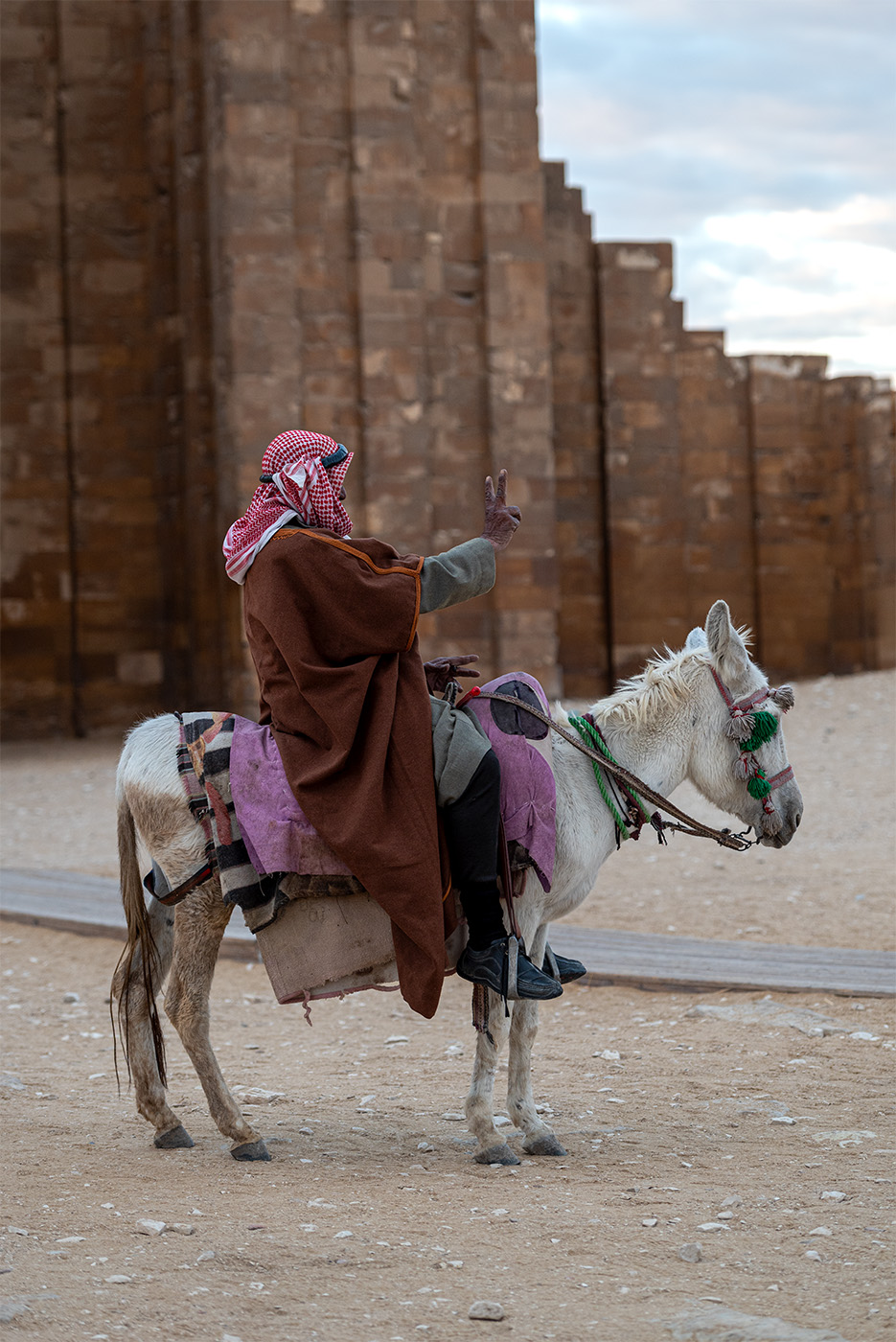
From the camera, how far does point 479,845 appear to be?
4781mm

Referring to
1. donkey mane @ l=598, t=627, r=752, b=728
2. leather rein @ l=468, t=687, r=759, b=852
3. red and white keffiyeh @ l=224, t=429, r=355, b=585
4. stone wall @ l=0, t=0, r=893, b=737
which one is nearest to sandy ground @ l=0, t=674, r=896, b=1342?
leather rein @ l=468, t=687, r=759, b=852

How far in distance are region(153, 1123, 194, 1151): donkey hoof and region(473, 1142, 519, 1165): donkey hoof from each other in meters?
1.04

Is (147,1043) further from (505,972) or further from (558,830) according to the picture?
(558,830)

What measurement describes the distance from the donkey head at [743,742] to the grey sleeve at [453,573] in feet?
2.65

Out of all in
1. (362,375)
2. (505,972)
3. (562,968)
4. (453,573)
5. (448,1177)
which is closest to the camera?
(448,1177)

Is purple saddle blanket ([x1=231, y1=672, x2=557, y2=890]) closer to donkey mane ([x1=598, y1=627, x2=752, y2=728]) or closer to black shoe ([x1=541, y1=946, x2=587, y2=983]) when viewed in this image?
donkey mane ([x1=598, y1=627, x2=752, y2=728])

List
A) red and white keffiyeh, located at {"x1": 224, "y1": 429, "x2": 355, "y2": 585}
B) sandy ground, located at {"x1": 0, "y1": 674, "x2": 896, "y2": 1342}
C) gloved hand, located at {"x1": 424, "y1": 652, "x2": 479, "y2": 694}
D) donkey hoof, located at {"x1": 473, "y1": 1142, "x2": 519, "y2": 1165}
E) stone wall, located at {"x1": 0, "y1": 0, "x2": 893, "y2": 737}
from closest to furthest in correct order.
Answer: sandy ground, located at {"x1": 0, "y1": 674, "x2": 896, "y2": 1342} < donkey hoof, located at {"x1": 473, "y1": 1142, "x2": 519, "y2": 1165} < red and white keffiyeh, located at {"x1": 224, "y1": 429, "x2": 355, "y2": 585} < gloved hand, located at {"x1": 424, "y1": 652, "x2": 479, "y2": 694} < stone wall, located at {"x1": 0, "y1": 0, "x2": 893, "y2": 737}

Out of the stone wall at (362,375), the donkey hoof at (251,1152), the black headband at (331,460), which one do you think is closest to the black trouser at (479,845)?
the donkey hoof at (251,1152)

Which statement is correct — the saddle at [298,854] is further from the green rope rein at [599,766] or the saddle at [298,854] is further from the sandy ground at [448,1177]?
the sandy ground at [448,1177]

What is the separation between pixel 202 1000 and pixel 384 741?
1101mm

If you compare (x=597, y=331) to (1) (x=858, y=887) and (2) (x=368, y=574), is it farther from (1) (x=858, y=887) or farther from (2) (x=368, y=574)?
(2) (x=368, y=574)

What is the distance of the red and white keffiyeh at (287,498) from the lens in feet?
16.1

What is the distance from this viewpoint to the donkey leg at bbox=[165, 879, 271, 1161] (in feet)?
16.1

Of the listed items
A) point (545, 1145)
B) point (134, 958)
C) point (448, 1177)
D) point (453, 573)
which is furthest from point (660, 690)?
point (134, 958)
